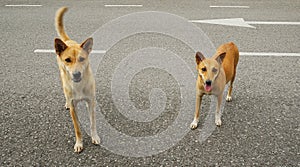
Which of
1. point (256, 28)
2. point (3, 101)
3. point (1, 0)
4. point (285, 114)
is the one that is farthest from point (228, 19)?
point (1, 0)

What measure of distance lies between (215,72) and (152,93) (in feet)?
4.76

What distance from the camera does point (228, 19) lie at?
24.0 feet

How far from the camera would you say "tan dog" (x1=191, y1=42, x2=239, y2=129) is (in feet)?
9.95

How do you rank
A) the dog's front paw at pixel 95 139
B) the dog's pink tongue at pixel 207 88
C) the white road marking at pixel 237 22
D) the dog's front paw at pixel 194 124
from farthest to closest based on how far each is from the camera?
the white road marking at pixel 237 22 → the dog's front paw at pixel 194 124 → the dog's front paw at pixel 95 139 → the dog's pink tongue at pixel 207 88

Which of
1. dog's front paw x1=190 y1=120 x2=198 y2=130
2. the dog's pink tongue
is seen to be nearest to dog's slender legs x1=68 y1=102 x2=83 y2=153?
dog's front paw x1=190 y1=120 x2=198 y2=130

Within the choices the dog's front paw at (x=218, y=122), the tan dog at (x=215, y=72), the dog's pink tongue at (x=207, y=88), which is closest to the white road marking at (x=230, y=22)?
the tan dog at (x=215, y=72)

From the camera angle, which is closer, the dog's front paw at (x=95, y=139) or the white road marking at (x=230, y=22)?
the dog's front paw at (x=95, y=139)

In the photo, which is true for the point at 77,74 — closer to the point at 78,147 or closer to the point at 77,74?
the point at 77,74

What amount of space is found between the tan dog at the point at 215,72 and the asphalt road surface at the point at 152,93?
0.50 m

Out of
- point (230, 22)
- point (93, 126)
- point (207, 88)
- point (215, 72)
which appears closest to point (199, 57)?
point (215, 72)

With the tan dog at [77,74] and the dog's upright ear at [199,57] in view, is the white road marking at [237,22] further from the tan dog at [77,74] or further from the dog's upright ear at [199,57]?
the tan dog at [77,74]

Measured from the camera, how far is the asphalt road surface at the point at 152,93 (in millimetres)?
3070

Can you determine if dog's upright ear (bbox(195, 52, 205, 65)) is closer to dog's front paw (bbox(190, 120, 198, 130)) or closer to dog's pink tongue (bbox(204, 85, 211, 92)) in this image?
dog's pink tongue (bbox(204, 85, 211, 92))

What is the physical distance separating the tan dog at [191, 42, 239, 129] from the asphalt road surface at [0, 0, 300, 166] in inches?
19.6
